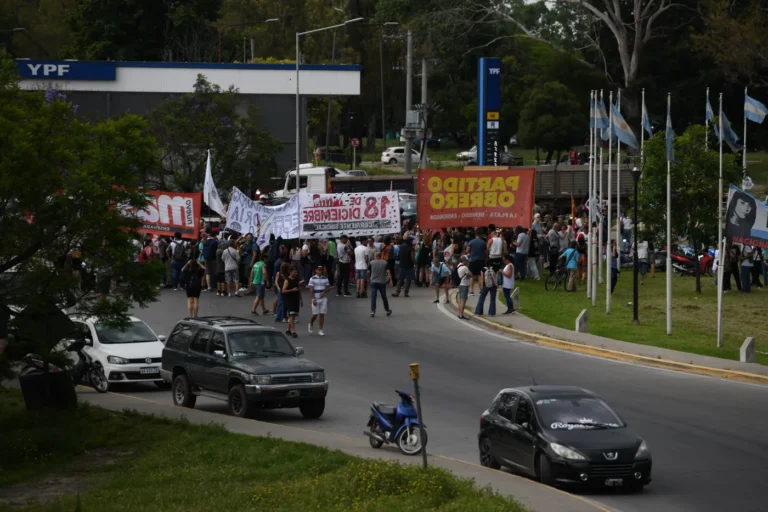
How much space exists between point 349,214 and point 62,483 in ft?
72.6

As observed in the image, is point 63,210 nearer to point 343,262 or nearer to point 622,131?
point 343,262

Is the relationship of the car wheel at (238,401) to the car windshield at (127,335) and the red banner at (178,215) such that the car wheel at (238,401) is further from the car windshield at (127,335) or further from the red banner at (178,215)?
the red banner at (178,215)

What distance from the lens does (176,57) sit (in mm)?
84625

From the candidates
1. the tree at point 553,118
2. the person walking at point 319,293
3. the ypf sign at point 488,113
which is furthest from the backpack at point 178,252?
the tree at point 553,118

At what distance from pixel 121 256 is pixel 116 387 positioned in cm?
582

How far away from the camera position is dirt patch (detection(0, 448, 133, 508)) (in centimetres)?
1431

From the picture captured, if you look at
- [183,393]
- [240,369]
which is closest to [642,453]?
[240,369]

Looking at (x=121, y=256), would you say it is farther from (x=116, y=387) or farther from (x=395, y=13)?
(x=395, y=13)

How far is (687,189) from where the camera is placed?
120 feet

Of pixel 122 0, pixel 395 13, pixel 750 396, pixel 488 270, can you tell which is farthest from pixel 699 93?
pixel 750 396

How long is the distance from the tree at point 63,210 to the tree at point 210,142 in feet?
109

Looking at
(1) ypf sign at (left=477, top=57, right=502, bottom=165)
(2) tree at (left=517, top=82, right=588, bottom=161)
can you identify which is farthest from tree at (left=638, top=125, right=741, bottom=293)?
(2) tree at (left=517, top=82, right=588, bottom=161)

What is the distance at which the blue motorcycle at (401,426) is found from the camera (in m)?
16.0

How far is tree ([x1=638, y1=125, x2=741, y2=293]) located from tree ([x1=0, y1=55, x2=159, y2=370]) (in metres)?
21.2
